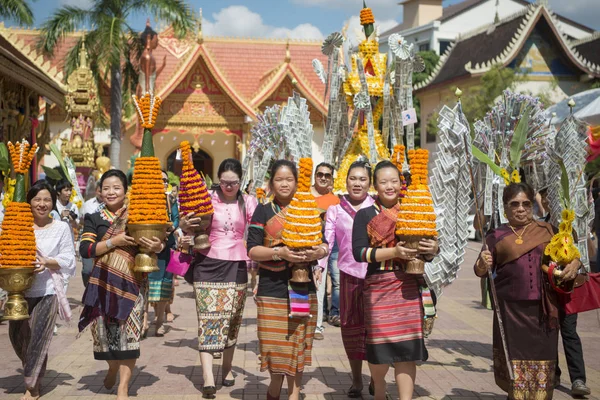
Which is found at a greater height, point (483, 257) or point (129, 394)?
point (483, 257)

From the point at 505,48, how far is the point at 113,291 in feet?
85.7

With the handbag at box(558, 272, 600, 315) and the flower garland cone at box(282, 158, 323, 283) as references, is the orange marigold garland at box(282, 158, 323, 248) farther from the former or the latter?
the handbag at box(558, 272, 600, 315)

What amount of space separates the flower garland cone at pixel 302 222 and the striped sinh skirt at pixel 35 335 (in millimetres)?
1933

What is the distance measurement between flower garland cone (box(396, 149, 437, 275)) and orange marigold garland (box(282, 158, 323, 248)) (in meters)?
0.52

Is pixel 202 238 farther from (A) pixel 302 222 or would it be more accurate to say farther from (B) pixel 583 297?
(B) pixel 583 297

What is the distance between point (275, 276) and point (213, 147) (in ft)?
70.6

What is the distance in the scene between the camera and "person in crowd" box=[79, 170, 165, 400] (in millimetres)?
4984

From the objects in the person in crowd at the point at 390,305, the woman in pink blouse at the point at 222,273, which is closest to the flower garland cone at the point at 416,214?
the person in crowd at the point at 390,305

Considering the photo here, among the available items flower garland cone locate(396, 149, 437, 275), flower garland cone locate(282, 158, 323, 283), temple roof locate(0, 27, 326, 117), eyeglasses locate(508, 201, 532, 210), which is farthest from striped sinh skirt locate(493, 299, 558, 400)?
temple roof locate(0, 27, 326, 117)

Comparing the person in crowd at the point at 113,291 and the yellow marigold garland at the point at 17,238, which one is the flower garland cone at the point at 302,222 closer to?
the person in crowd at the point at 113,291

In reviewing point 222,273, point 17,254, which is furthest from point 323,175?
point 17,254

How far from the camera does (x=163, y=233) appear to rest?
477 centimetres

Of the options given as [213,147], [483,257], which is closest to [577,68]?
[213,147]

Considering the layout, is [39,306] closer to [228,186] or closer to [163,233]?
[163,233]
